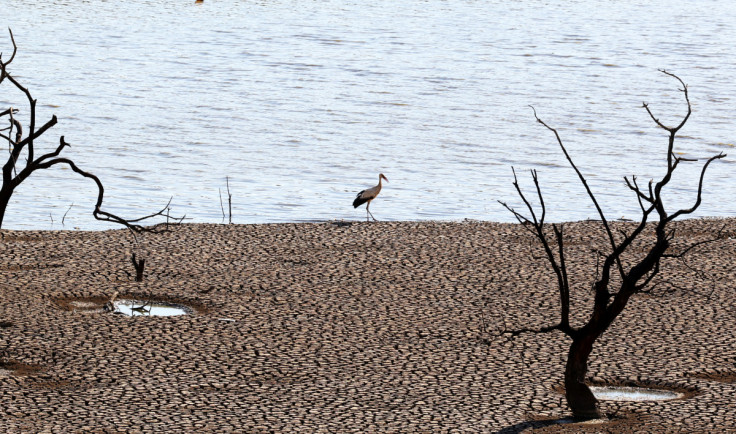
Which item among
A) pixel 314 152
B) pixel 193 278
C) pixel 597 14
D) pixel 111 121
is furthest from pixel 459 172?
pixel 597 14

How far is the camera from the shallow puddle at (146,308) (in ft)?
31.5

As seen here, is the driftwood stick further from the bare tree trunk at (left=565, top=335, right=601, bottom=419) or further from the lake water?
the bare tree trunk at (left=565, top=335, right=601, bottom=419)

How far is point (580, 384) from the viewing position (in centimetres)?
749

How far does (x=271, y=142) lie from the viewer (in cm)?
2058

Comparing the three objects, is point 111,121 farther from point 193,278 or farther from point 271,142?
point 193,278

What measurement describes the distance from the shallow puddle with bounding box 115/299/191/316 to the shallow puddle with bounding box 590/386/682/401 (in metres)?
3.23

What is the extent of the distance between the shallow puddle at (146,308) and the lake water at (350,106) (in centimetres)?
435

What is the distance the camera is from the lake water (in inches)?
649

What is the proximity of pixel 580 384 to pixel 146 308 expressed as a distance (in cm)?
366

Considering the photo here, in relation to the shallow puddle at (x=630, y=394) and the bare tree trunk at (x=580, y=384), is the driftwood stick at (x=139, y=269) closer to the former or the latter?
the shallow puddle at (x=630, y=394)

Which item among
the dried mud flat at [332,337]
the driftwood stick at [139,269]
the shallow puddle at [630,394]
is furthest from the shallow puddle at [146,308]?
the shallow puddle at [630,394]

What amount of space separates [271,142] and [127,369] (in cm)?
1260

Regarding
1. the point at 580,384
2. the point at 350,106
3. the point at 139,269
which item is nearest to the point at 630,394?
the point at 580,384

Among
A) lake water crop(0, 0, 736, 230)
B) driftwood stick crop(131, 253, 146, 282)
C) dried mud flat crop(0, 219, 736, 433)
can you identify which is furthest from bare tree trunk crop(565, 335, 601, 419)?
lake water crop(0, 0, 736, 230)
